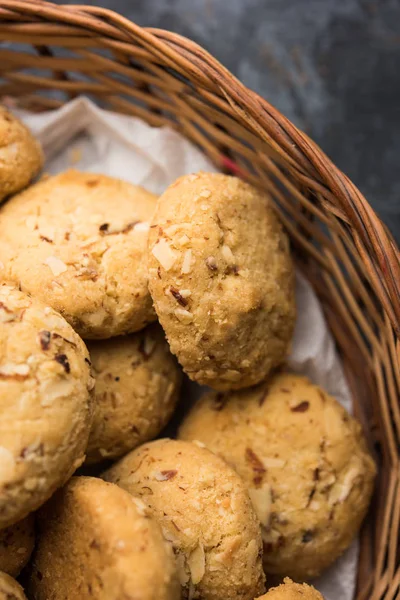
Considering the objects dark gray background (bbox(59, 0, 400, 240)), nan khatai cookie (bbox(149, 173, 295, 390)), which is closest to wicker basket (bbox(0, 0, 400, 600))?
nan khatai cookie (bbox(149, 173, 295, 390))

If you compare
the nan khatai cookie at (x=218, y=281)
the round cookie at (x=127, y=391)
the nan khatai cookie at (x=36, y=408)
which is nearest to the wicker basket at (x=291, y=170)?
the nan khatai cookie at (x=218, y=281)

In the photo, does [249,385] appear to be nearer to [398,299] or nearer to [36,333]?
[398,299]

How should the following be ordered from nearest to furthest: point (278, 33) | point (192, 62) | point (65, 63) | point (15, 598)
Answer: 1. point (15, 598)
2. point (192, 62)
3. point (65, 63)
4. point (278, 33)

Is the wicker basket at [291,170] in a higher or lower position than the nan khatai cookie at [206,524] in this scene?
higher

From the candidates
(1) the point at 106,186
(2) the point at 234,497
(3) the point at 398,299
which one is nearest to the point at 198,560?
(2) the point at 234,497

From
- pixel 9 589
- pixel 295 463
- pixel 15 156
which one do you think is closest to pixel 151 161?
pixel 15 156

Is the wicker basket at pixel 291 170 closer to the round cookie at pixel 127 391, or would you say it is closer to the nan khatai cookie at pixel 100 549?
the round cookie at pixel 127 391

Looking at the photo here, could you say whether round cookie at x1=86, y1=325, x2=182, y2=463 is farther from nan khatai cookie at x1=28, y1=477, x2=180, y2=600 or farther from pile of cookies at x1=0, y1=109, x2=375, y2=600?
nan khatai cookie at x1=28, y1=477, x2=180, y2=600
